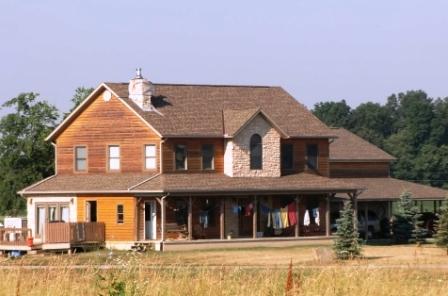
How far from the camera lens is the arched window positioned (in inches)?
2370

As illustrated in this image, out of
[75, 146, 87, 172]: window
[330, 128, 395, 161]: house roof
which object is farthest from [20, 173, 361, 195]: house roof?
[330, 128, 395, 161]: house roof

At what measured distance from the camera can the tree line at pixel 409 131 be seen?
139 meters

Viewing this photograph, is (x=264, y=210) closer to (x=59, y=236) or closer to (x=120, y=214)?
(x=120, y=214)

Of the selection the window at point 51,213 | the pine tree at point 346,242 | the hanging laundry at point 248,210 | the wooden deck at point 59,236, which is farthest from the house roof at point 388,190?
the window at point 51,213

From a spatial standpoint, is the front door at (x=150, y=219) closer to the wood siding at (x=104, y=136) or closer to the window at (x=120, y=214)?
the window at (x=120, y=214)

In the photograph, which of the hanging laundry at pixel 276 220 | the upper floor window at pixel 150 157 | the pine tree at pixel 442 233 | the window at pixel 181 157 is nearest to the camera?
the pine tree at pixel 442 233

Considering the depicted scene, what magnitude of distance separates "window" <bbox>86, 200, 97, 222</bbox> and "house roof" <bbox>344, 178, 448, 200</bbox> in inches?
Result: 622

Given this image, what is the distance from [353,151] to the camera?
235ft

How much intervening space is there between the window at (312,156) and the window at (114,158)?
1070 centimetres

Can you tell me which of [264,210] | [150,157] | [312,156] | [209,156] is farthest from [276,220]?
[150,157]

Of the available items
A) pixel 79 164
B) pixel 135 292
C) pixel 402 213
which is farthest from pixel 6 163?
pixel 135 292

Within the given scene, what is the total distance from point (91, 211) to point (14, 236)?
14.7ft

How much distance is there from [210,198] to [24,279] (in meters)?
36.1

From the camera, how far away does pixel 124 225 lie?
187ft
